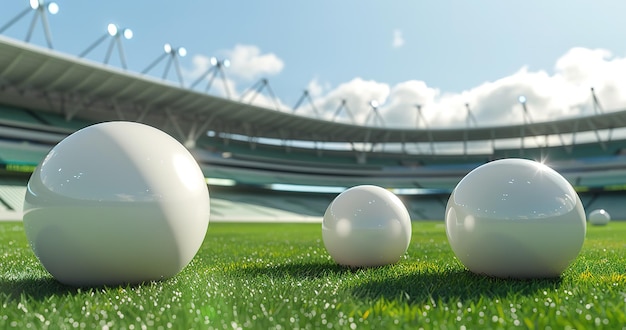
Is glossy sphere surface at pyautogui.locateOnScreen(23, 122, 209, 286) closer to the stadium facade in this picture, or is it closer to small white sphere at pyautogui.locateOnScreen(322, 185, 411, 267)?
small white sphere at pyautogui.locateOnScreen(322, 185, 411, 267)

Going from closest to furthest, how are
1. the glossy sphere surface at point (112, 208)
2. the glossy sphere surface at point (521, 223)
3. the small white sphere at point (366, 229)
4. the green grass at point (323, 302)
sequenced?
the green grass at point (323, 302) < the glossy sphere surface at point (112, 208) < the glossy sphere surface at point (521, 223) < the small white sphere at point (366, 229)

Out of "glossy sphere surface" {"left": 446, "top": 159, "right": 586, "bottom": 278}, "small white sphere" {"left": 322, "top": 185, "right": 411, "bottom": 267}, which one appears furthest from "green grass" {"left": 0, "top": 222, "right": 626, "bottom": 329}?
"small white sphere" {"left": 322, "top": 185, "right": 411, "bottom": 267}

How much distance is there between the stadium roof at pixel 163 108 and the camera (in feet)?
128

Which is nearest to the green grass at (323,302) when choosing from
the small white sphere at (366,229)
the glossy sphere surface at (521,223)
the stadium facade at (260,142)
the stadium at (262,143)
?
the glossy sphere surface at (521,223)

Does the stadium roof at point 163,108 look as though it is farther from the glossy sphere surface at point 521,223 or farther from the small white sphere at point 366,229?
the glossy sphere surface at point 521,223

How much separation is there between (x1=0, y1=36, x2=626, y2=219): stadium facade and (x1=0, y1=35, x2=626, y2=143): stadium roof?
13 centimetres

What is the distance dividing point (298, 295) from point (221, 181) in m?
51.1

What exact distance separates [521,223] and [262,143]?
2606 inches

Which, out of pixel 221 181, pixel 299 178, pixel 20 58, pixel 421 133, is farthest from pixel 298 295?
pixel 421 133

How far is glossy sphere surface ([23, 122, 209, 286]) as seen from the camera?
455 centimetres

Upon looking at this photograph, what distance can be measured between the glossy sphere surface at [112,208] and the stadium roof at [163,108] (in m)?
37.2

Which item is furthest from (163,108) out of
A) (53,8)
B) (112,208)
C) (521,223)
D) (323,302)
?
(323,302)

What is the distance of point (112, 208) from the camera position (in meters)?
4.52

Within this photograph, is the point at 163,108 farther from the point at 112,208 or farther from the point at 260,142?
the point at 112,208
